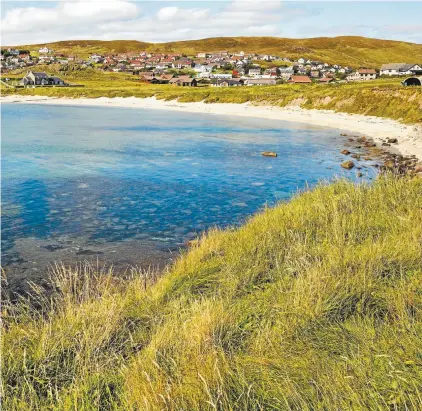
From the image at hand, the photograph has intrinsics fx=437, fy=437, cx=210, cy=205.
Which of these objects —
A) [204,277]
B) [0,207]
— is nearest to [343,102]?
[0,207]

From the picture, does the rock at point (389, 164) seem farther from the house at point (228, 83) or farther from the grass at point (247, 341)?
the house at point (228, 83)

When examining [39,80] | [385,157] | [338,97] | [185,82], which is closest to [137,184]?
[385,157]

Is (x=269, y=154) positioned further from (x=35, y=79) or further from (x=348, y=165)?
(x=35, y=79)

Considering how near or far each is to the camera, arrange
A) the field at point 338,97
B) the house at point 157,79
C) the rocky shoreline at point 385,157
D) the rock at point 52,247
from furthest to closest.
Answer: the house at point 157,79, the field at point 338,97, the rocky shoreline at point 385,157, the rock at point 52,247

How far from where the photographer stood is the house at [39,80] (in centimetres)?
15288

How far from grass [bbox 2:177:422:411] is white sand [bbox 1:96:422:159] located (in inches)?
1041

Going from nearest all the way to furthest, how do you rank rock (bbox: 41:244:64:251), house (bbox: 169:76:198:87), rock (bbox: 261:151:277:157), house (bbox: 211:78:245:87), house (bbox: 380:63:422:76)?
rock (bbox: 41:244:64:251)
rock (bbox: 261:151:277:157)
house (bbox: 169:76:198:87)
house (bbox: 211:78:245:87)
house (bbox: 380:63:422:76)

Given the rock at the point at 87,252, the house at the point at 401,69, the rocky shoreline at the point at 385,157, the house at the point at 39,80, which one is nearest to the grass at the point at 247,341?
the rock at the point at 87,252

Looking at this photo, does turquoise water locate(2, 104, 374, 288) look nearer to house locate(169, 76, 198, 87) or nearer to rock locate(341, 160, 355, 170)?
rock locate(341, 160, 355, 170)

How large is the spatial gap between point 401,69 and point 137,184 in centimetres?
16712

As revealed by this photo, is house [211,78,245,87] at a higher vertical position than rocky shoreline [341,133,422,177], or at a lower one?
higher

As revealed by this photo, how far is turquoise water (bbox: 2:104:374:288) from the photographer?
1495cm

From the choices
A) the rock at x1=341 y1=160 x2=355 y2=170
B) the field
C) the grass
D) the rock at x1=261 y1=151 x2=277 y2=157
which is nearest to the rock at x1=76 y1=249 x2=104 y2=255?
the grass

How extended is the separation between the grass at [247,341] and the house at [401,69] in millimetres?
170499
